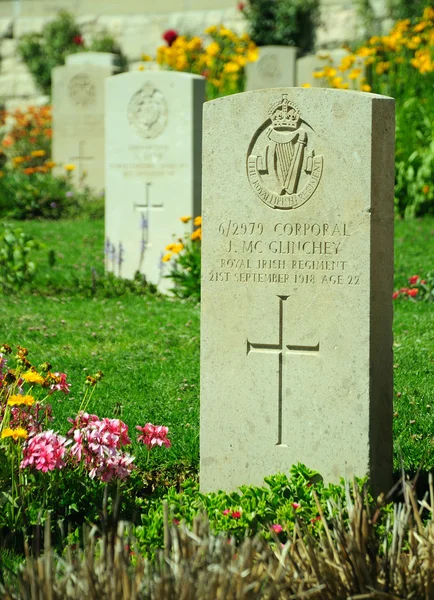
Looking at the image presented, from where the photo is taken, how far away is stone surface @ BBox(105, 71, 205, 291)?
848cm

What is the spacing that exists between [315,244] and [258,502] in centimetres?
98

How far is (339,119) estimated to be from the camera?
3.61 m

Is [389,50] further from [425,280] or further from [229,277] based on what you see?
[229,277]

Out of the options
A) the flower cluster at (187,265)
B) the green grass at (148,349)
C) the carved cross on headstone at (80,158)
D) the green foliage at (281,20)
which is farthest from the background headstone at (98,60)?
the flower cluster at (187,265)

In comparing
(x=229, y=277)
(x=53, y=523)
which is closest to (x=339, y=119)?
(x=229, y=277)

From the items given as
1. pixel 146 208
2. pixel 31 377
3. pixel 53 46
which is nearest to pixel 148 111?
pixel 146 208

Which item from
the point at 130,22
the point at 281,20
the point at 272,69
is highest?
the point at 130,22

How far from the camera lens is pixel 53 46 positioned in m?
20.4

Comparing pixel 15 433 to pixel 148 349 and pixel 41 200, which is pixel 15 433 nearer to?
pixel 148 349

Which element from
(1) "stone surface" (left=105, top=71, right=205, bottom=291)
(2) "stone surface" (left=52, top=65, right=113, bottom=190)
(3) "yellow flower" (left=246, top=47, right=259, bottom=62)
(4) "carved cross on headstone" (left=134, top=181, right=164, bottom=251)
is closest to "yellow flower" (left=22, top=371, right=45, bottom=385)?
(1) "stone surface" (left=105, top=71, right=205, bottom=291)

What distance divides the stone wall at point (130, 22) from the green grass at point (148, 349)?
10.4 meters

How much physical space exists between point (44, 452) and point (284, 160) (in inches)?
55.2

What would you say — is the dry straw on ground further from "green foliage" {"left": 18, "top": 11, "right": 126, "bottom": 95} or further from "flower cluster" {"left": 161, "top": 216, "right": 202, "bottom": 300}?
"green foliage" {"left": 18, "top": 11, "right": 126, "bottom": 95}

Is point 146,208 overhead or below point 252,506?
overhead
